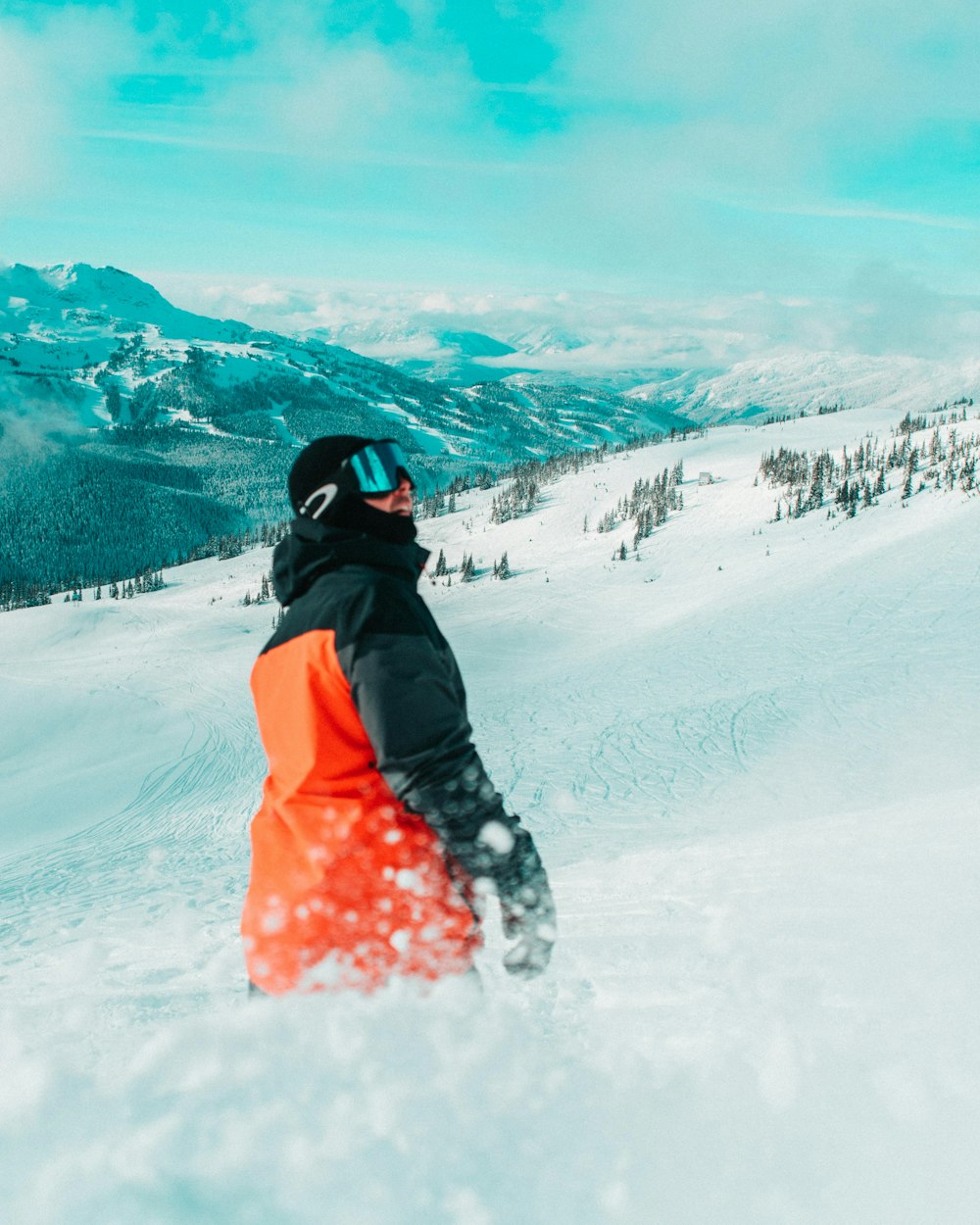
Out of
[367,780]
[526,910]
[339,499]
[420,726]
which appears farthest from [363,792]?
[339,499]

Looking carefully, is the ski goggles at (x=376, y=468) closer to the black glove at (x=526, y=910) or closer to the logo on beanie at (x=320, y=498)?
the logo on beanie at (x=320, y=498)

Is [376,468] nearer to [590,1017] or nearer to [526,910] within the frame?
[526,910]

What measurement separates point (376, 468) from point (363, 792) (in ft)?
3.45

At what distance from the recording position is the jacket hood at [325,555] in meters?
2.28

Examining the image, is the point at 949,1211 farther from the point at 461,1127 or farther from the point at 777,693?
the point at 777,693

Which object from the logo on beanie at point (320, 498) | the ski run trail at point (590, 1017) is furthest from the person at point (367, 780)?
the ski run trail at point (590, 1017)

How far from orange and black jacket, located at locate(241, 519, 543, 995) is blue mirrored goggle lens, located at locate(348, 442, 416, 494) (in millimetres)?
185

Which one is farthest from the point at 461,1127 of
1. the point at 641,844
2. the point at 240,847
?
the point at 240,847

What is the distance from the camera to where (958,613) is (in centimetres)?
1959

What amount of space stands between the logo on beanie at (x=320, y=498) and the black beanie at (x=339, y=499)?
11 mm

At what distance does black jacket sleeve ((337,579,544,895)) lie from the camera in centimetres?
208

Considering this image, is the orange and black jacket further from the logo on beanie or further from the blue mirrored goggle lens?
the blue mirrored goggle lens

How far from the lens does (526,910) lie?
7.88 ft

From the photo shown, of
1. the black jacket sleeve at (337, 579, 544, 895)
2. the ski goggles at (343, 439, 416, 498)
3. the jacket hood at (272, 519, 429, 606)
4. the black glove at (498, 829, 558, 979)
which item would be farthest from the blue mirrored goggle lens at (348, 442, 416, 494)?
the black glove at (498, 829, 558, 979)
